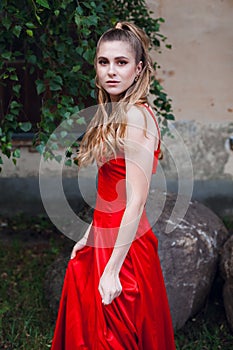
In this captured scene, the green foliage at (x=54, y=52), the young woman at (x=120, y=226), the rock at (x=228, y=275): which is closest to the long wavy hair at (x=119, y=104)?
the young woman at (x=120, y=226)

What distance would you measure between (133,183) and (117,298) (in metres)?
Result: 0.49

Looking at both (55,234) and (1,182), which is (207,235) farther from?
(1,182)

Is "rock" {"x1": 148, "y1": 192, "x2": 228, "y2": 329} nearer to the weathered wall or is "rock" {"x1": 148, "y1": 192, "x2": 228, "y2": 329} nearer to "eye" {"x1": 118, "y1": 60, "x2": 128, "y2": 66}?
the weathered wall

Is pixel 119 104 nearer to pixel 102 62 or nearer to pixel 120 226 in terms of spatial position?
pixel 102 62

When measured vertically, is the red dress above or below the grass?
above

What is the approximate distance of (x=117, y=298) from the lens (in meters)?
2.15

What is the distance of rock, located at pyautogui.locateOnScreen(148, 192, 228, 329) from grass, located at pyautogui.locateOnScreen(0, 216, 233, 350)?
0.51ft

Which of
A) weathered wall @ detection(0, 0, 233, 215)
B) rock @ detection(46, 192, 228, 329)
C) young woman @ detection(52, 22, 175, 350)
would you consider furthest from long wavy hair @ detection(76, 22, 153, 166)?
weathered wall @ detection(0, 0, 233, 215)

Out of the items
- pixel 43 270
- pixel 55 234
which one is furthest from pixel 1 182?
pixel 43 270

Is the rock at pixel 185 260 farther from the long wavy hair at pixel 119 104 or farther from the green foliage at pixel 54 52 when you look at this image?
the long wavy hair at pixel 119 104

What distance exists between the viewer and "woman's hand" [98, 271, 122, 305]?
2.09 m

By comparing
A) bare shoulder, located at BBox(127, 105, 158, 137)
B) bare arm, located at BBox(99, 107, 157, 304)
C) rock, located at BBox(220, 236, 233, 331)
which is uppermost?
bare shoulder, located at BBox(127, 105, 158, 137)

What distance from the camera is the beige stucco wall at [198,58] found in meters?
5.50

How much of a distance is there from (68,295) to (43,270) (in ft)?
7.72
